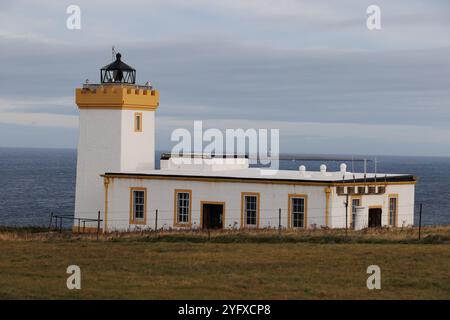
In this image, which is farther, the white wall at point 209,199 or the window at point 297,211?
the window at point 297,211

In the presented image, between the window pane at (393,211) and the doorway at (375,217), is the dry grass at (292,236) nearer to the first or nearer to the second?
the doorway at (375,217)

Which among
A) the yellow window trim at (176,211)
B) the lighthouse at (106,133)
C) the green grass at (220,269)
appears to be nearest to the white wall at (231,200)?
the yellow window trim at (176,211)

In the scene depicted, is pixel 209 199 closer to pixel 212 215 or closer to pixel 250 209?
pixel 212 215

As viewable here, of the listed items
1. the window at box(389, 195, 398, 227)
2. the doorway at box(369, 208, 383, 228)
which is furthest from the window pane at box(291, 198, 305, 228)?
the window at box(389, 195, 398, 227)

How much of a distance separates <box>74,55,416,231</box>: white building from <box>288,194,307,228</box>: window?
38 millimetres

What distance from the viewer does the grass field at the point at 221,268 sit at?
18.2m

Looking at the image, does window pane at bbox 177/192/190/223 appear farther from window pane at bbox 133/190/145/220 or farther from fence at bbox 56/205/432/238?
window pane at bbox 133/190/145/220

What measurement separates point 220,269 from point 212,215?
14.6 m

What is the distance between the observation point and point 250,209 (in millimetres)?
35094

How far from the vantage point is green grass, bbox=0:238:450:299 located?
1814 centimetres

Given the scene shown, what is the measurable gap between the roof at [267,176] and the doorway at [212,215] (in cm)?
116

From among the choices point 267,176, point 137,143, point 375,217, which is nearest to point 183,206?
point 267,176
